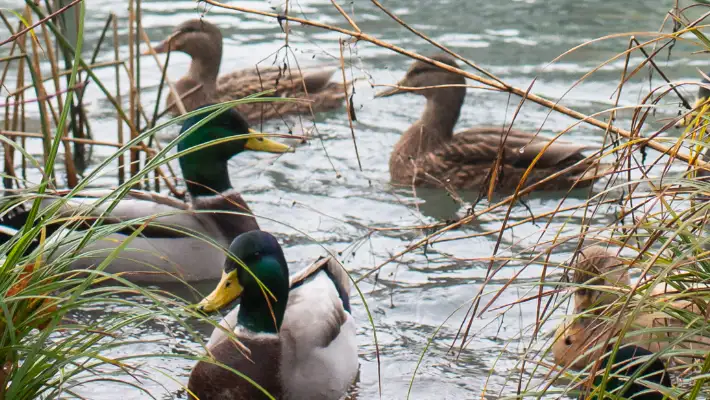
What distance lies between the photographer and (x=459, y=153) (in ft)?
24.8

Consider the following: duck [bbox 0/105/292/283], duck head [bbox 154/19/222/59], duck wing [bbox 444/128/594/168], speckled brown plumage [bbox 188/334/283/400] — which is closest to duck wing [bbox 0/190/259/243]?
duck [bbox 0/105/292/283]

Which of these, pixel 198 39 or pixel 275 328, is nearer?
pixel 275 328

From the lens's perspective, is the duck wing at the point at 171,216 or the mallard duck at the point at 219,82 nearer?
the duck wing at the point at 171,216

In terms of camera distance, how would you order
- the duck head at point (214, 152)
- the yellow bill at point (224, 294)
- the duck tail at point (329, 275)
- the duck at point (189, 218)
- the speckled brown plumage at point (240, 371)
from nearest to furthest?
the speckled brown plumage at point (240, 371) < the yellow bill at point (224, 294) < the duck tail at point (329, 275) < the duck at point (189, 218) < the duck head at point (214, 152)

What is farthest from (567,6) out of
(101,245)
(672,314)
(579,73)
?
(672,314)

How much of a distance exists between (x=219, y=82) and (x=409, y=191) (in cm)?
236

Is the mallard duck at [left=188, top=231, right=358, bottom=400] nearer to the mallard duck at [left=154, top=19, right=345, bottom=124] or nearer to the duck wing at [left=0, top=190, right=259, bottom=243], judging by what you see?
the duck wing at [left=0, top=190, right=259, bottom=243]

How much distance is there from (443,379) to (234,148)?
7.04 ft

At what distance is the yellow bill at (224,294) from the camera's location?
173 inches

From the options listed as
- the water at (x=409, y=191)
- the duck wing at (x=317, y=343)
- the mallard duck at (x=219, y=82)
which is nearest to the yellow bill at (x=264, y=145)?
the water at (x=409, y=191)

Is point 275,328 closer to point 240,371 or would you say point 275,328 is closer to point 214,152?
point 240,371

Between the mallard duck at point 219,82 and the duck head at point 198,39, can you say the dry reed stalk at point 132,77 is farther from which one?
the duck head at point 198,39

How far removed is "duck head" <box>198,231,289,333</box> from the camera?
445cm

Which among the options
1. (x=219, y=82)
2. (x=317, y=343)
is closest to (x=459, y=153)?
(x=219, y=82)
